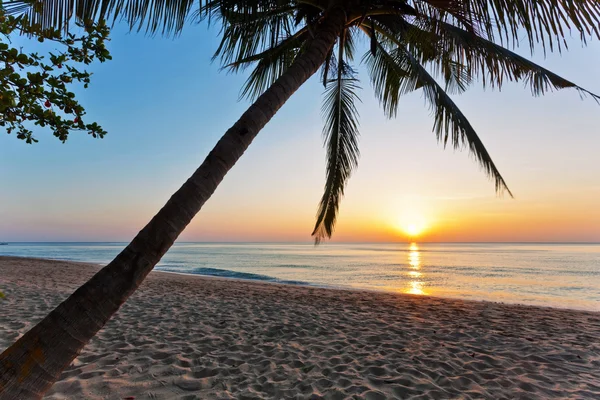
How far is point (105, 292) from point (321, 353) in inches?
128

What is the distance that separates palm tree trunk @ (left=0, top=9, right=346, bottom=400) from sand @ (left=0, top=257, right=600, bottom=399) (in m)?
1.90

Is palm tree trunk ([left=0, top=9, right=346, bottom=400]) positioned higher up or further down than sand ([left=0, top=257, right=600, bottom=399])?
higher up

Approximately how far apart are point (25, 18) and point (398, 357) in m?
4.62

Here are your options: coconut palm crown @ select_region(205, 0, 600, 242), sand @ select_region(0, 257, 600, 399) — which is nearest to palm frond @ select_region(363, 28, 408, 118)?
coconut palm crown @ select_region(205, 0, 600, 242)

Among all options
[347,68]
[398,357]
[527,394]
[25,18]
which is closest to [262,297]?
[398,357]

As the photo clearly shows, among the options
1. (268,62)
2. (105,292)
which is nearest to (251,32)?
(268,62)

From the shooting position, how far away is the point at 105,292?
1.58m

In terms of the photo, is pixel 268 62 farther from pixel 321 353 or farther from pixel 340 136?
pixel 321 353

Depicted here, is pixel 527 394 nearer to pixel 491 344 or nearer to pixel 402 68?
pixel 491 344

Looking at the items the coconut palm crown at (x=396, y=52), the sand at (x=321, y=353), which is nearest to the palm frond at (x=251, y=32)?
the coconut palm crown at (x=396, y=52)

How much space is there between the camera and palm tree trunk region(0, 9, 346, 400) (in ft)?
4.59

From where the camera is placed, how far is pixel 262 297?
8812mm

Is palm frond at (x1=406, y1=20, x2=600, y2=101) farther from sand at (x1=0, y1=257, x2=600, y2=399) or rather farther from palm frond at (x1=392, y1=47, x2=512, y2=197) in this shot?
sand at (x1=0, y1=257, x2=600, y2=399)

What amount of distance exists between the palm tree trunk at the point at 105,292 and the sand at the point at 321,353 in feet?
6.24
